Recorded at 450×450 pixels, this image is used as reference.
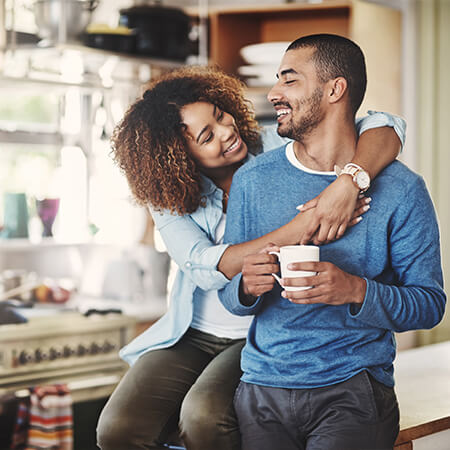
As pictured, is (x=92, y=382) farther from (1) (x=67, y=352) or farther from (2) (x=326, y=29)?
(2) (x=326, y=29)

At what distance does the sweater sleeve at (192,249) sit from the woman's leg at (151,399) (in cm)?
18

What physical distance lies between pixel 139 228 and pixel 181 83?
41.9 inches

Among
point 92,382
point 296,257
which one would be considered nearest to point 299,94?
point 296,257

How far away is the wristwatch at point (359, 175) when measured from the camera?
1.09 m

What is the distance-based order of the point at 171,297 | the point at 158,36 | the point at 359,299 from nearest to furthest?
the point at 359,299, the point at 171,297, the point at 158,36

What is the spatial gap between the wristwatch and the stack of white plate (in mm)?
1211

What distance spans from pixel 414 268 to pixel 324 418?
275mm

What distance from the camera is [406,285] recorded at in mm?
1126

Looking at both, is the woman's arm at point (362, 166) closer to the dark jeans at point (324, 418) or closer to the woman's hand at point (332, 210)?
the woman's hand at point (332, 210)

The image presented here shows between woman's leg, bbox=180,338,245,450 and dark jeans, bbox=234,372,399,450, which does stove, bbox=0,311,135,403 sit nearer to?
woman's leg, bbox=180,338,245,450

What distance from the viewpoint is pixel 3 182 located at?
7.90 feet

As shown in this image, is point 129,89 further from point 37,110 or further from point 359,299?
point 359,299

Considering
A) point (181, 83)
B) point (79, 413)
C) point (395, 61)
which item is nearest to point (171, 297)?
point (181, 83)

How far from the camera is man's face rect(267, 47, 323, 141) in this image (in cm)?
112
